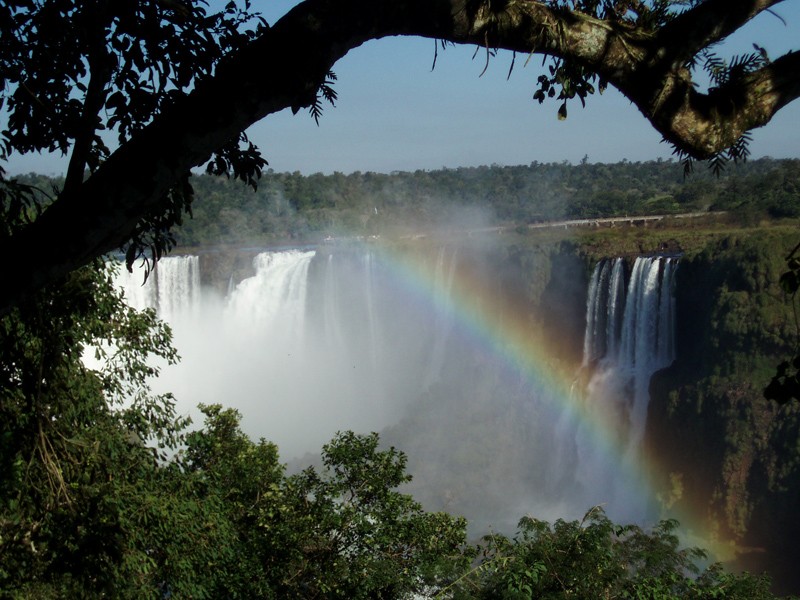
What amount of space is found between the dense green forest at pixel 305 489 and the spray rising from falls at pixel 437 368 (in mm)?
1600

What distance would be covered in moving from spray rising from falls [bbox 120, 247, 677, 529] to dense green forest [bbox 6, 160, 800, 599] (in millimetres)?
1600

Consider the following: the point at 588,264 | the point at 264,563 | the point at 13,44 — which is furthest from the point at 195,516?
the point at 588,264

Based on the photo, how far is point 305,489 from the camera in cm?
724

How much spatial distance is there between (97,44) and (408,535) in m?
5.46

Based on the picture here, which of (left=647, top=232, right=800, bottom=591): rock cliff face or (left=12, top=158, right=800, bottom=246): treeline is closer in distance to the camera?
(left=647, top=232, right=800, bottom=591): rock cliff face

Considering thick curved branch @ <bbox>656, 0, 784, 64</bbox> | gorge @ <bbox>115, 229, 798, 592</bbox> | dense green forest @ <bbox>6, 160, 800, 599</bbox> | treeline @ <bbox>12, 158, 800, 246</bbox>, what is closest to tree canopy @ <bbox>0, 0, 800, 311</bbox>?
thick curved branch @ <bbox>656, 0, 784, 64</bbox>

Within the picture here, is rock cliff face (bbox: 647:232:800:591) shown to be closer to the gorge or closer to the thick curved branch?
the gorge

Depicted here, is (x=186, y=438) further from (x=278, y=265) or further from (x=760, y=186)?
(x=760, y=186)

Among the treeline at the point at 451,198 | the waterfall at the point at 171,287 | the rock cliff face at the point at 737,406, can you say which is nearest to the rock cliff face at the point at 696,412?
the rock cliff face at the point at 737,406

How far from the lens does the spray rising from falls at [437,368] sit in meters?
19.9

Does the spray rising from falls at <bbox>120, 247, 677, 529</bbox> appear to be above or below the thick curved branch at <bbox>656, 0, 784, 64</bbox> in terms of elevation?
below

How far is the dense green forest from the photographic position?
372 centimetres

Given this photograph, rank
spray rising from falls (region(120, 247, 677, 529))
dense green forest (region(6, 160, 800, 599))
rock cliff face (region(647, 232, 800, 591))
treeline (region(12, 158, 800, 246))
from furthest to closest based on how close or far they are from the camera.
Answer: treeline (region(12, 158, 800, 246)), spray rising from falls (region(120, 247, 677, 529)), rock cliff face (region(647, 232, 800, 591)), dense green forest (region(6, 160, 800, 599))

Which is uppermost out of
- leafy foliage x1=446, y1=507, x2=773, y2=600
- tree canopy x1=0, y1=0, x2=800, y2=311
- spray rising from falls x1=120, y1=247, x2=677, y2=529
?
tree canopy x1=0, y1=0, x2=800, y2=311
